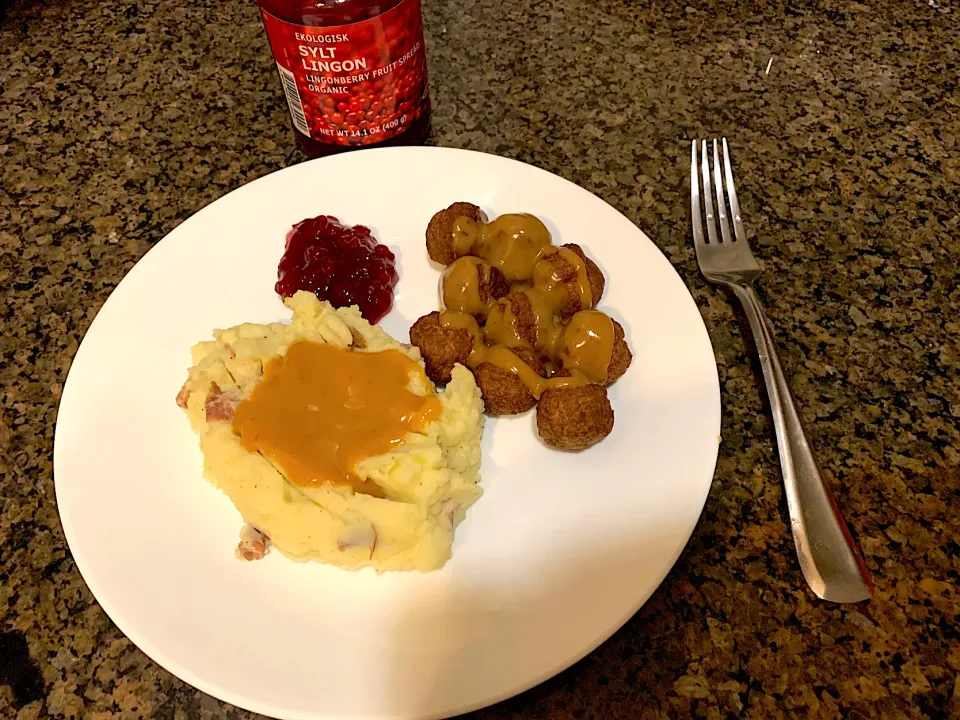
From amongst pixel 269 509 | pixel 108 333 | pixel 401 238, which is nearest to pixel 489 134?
pixel 401 238

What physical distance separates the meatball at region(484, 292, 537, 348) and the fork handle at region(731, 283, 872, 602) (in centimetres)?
70

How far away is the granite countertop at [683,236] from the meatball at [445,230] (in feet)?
2.30

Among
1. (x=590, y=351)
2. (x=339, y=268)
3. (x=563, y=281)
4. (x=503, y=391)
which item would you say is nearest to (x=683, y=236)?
(x=563, y=281)

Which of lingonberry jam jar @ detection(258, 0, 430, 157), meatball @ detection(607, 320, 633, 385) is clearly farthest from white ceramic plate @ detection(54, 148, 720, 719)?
lingonberry jam jar @ detection(258, 0, 430, 157)

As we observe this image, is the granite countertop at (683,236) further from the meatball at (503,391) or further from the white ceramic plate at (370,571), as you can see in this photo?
the meatball at (503,391)

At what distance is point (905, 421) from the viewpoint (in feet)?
6.47

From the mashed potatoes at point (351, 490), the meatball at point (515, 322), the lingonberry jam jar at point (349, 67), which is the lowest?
the mashed potatoes at point (351, 490)

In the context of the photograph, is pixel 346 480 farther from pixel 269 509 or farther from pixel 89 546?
pixel 89 546

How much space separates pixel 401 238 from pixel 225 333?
64cm

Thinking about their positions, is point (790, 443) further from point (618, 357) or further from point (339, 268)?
point (339, 268)

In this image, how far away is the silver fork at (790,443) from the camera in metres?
1.66

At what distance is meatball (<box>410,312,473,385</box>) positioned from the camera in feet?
6.07

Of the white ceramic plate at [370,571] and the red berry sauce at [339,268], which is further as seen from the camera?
the red berry sauce at [339,268]

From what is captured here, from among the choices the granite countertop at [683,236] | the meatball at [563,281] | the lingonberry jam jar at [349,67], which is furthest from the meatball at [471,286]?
the granite countertop at [683,236]
